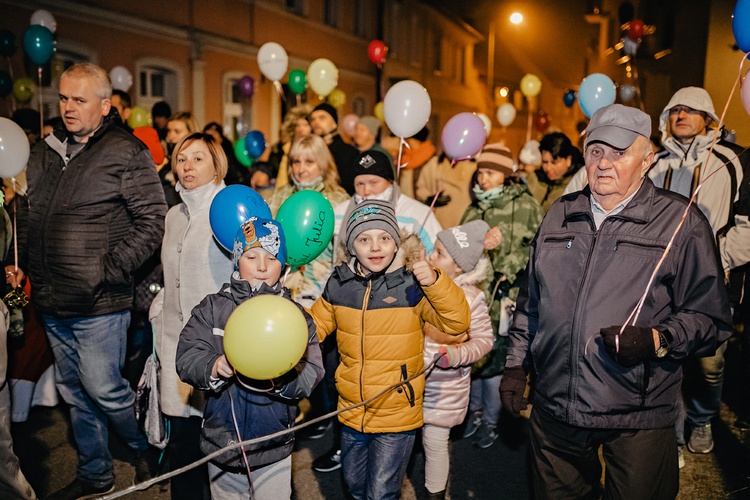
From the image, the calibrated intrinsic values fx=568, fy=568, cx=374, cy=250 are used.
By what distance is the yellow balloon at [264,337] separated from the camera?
2041mm

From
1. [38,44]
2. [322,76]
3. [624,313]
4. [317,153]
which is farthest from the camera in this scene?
[322,76]

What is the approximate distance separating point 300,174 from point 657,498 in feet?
10.0

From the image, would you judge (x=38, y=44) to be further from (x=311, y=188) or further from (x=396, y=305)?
(x=396, y=305)

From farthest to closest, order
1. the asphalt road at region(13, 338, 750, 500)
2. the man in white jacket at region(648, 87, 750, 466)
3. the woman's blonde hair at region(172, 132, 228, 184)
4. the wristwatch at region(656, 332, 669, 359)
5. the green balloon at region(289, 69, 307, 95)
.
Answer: the green balloon at region(289, 69, 307, 95) → the man in white jacket at region(648, 87, 750, 466) → the asphalt road at region(13, 338, 750, 500) → the woman's blonde hair at region(172, 132, 228, 184) → the wristwatch at region(656, 332, 669, 359)

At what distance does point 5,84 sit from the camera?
9281 mm

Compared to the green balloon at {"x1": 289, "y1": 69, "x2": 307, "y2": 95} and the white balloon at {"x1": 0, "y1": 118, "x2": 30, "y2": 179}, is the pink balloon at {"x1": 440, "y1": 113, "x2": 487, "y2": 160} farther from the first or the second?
the green balloon at {"x1": 289, "y1": 69, "x2": 307, "y2": 95}

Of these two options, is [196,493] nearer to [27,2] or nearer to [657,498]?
[657,498]

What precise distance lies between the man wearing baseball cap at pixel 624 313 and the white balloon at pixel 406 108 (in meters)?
2.04

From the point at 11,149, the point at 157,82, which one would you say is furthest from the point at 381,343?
the point at 157,82

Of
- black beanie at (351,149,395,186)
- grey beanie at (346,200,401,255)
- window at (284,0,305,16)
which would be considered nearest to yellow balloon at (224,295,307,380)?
grey beanie at (346,200,401,255)

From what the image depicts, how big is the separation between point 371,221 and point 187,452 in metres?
1.68

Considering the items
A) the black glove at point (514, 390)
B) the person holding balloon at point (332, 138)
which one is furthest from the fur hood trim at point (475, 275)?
the person holding balloon at point (332, 138)

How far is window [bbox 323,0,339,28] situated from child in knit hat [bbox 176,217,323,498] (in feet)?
59.5

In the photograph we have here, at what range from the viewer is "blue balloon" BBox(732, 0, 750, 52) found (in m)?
2.87
